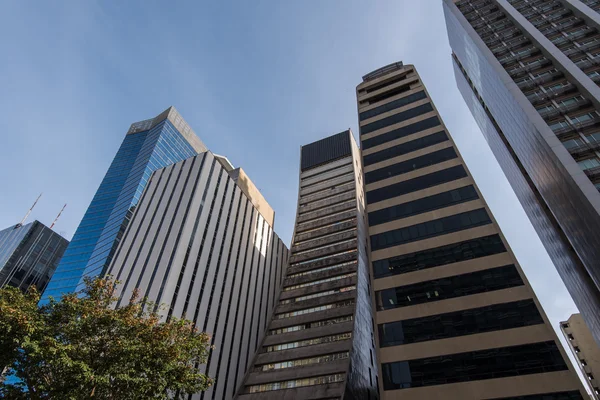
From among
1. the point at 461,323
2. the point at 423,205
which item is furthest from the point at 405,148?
the point at 461,323

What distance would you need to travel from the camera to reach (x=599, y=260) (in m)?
34.3

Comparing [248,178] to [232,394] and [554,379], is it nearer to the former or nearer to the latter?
[232,394]

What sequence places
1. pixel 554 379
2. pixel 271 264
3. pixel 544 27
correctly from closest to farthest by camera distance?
pixel 554 379 → pixel 544 27 → pixel 271 264

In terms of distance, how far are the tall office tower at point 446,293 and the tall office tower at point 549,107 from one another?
8.32 meters

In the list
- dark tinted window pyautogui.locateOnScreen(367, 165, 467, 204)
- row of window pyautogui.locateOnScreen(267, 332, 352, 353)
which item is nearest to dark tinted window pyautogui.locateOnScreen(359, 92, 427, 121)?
dark tinted window pyautogui.locateOnScreen(367, 165, 467, 204)

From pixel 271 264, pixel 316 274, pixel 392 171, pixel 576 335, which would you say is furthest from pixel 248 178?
pixel 576 335

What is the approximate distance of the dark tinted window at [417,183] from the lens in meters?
38.7

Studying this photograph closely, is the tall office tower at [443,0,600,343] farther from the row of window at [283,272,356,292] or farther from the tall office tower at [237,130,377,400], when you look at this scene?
the row of window at [283,272,356,292]

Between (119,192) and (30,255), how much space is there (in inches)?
1518

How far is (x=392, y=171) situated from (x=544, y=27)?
33.9m

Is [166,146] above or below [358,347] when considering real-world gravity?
above

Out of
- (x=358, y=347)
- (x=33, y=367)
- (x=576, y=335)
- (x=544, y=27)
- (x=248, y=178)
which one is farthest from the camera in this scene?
(x=576, y=335)

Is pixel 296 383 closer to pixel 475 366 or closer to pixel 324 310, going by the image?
pixel 324 310

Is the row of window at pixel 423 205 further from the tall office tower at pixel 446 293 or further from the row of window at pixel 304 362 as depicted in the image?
the row of window at pixel 304 362
